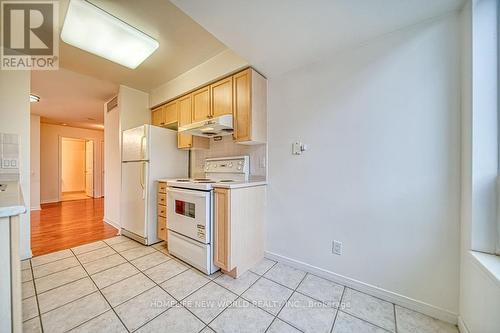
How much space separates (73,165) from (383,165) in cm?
1047

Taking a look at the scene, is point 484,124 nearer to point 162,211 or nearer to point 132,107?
point 162,211

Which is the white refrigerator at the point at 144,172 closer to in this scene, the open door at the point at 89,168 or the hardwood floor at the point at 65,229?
the hardwood floor at the point at 65,229

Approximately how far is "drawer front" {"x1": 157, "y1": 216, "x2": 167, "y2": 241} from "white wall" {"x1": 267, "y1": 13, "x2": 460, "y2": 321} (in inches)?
65.4

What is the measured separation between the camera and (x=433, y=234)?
4.75 feet

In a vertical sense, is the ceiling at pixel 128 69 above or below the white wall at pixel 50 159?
above

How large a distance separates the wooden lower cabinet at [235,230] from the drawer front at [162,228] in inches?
43.9

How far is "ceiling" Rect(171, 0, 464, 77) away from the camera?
132cm

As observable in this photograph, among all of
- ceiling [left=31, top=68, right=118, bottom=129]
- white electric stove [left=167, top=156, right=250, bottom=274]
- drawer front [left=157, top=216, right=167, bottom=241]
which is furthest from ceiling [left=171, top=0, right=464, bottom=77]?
ceiling [left=31, top=68, right=118, bottom=129]

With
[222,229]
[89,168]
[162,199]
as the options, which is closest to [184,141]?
[162,199]

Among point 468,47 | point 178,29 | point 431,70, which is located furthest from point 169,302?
point 468,47

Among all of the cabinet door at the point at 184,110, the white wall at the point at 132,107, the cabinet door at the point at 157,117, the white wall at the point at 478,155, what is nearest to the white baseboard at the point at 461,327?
the white wall at the point at 478,155

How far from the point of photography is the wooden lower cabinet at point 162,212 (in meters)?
2.68

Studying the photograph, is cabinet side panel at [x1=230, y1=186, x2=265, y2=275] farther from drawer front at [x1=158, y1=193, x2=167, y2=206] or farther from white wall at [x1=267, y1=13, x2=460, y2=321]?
drawer front at [x1=158, y1=193, x2=167, y2=206]

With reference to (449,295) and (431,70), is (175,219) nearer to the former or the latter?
(449,295)
